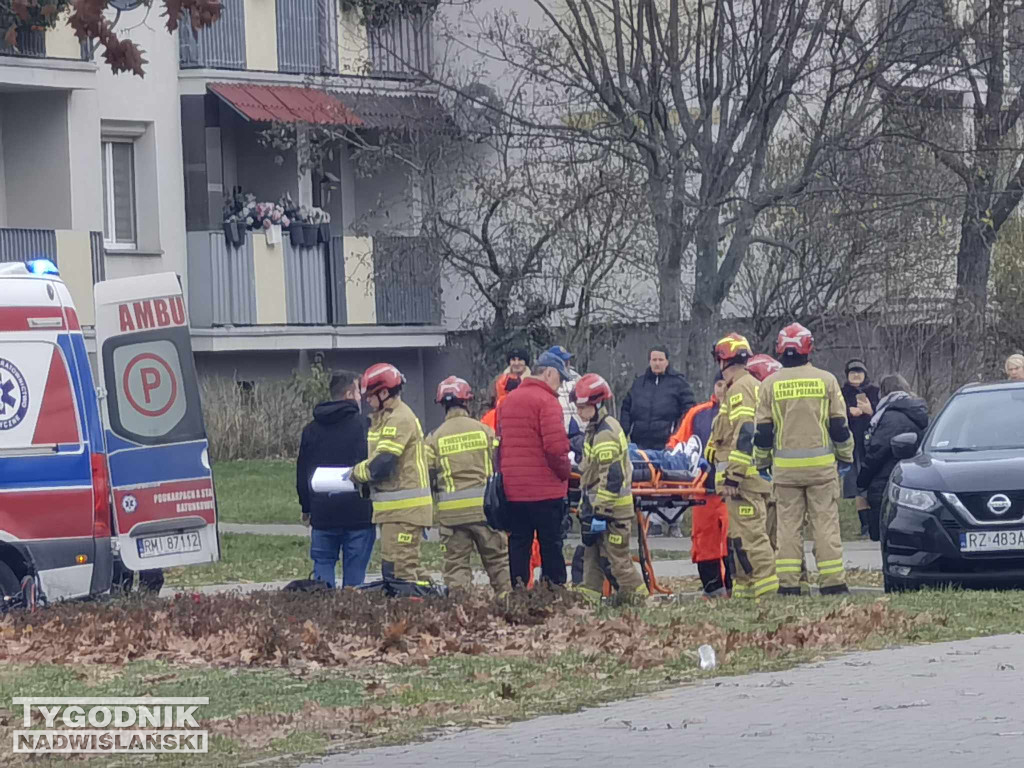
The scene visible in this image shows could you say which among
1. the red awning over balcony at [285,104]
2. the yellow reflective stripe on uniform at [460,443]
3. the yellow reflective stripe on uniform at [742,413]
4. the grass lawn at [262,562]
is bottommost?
the grass lawn at [262,562]

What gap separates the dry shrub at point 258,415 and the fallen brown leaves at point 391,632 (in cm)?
1505

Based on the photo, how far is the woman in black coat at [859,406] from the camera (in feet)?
59.5

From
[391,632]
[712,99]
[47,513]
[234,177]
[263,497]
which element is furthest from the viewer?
[234,177]

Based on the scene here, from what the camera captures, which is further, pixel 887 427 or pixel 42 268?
pixel 887 427

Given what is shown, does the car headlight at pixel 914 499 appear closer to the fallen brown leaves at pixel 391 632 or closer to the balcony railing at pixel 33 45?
the fallen brown leaves at pixel 391 632

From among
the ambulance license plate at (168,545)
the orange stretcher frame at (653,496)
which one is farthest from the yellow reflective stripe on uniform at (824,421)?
the ambulance license plate at (168,545)

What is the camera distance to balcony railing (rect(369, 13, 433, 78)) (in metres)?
28.2

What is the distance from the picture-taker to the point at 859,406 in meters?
18.2

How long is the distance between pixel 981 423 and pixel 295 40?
648 inches

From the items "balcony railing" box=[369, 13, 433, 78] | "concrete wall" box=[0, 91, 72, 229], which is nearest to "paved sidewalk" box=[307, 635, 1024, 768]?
"concrete wall" box=[0, 91, 72, 229]

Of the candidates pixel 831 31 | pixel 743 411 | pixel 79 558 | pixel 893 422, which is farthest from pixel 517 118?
pixel 79 558

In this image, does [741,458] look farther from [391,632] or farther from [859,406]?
[859,406]

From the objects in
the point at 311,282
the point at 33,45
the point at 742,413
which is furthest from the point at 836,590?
the point at 311,282

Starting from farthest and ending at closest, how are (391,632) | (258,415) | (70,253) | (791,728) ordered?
(258,415)
(70,253)
(391,632)
(791,728)
